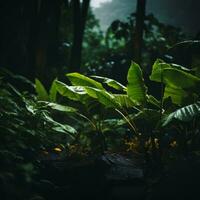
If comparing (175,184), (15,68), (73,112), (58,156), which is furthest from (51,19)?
(175,184)

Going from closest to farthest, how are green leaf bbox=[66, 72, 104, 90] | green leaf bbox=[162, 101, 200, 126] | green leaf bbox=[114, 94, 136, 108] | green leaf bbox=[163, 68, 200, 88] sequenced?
green leaf bbox=[162, 101, 200, 126] < green leaf bbox=[163, 68, 200, 88] < green leaf bbox=[114, 94, 136, 108] < green leaf bbox=[66, 72, 104, 90]

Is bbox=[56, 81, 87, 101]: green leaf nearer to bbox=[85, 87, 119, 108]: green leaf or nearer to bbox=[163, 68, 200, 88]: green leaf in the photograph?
bbox=[85, 87, 119, 108]: green leaf

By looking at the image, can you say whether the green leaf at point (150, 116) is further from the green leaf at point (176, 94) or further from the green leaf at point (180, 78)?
the green leaf at point (180, 78)

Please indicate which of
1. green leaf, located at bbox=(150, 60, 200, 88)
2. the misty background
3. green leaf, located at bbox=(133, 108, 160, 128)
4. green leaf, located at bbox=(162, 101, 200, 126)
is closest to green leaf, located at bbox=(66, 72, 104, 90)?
green leaf, located at bbox=(133, 108, 160, 128)

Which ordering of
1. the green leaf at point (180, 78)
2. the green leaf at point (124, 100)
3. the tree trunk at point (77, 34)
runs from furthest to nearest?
the tree trunk at point (77, 34), the green leaf at point (124, 100), the green leaf at point (180, 78)

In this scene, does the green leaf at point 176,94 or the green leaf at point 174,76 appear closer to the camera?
the green leaf at point 174,76

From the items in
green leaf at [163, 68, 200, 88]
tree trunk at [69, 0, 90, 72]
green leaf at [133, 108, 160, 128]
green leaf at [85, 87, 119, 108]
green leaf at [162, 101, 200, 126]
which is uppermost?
tree trunk at [69, 0, 90, 72]

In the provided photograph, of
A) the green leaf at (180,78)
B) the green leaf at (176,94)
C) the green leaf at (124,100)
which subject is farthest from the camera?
the green leaf at (124,100)

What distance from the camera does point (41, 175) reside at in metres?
4.65

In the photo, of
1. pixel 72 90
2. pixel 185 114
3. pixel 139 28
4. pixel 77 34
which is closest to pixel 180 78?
pixel 185 114

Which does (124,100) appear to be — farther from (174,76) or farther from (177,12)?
(177,12)

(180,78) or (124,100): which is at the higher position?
(180,78)

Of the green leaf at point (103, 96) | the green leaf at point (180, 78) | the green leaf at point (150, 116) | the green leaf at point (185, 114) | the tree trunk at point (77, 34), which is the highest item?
the tree trunk at point (77, 34)

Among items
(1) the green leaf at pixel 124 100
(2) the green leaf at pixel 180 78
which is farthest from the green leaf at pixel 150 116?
(2) the green leaf at pixel 180 78
